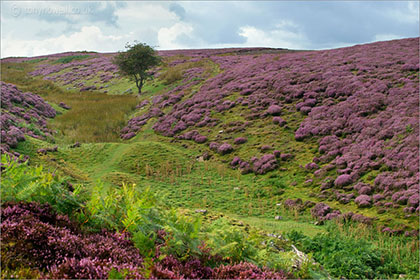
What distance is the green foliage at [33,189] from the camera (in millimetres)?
4320

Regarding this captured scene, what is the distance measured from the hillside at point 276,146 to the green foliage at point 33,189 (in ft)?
2.97

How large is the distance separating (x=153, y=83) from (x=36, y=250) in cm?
4448

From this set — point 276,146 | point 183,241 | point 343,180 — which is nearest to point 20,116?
point 276,146

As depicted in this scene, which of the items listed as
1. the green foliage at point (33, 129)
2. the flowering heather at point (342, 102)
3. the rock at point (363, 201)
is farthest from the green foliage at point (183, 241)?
the green foliage at point (33, 129)

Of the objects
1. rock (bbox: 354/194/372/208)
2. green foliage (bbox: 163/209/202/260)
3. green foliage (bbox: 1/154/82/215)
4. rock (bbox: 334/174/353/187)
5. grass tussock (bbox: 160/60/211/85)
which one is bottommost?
rock (bbox: 354/194/372/208)

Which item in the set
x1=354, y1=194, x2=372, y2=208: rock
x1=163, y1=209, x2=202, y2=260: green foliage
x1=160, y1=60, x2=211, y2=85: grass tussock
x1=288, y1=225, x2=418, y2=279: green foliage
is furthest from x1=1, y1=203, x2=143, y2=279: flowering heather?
x1=160, y1=60, x2=211, y2=85: grass tussock

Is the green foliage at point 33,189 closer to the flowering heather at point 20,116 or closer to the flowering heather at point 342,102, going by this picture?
the flowering heather at point 20,116

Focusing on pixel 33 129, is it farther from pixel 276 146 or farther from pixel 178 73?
pixel 178 73

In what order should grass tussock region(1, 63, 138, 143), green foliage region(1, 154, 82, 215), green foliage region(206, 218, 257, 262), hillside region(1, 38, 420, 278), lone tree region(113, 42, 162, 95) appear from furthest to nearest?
lone tree region(113, 42, 162, 95) → grass tussock region(1, 63, 138, 143) → hillside region(1, 38, 420, 278) → green foliage region(206, 218, 257, 262) → green foliage region(1, 154, 82, 215)

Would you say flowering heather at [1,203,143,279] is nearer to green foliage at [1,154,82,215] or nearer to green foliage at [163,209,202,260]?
green foliage at [1,154,82,215]

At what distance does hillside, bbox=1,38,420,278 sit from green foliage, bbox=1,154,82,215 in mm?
905

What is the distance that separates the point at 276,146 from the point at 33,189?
17682 mm

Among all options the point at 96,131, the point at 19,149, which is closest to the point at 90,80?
the point at 96,131

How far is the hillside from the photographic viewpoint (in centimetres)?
1191
